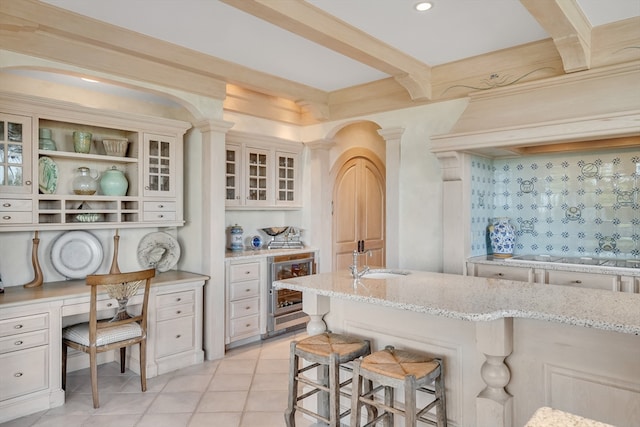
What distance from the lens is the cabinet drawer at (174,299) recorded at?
3.65 metres

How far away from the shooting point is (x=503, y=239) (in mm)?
3932

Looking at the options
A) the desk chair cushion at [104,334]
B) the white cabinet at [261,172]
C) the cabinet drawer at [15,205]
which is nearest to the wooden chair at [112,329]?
the desk chair cushion at [104,334]

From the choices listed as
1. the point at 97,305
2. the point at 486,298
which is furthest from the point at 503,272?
the point at 97,305

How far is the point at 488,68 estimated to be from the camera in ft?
11.9

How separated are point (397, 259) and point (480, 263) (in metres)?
0.86

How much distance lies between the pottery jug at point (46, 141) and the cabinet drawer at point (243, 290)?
6.38 feet

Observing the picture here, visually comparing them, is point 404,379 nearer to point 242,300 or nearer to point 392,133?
point 242,300

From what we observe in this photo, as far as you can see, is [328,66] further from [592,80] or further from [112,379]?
[112,379]

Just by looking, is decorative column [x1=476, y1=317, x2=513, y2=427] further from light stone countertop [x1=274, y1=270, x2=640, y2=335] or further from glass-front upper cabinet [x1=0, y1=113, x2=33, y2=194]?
glass-front upper cabinet [x1=0, y1=113, x2=33, y2=194]

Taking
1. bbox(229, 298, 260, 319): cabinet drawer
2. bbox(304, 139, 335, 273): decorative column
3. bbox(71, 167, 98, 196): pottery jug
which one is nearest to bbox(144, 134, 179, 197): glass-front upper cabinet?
bbox(71, 167, 98, 196): pottery jug

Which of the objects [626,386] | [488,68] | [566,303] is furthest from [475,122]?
[626,386]

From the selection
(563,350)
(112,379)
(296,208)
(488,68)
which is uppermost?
(488,68)

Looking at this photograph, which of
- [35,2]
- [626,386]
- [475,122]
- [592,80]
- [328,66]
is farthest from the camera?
[328,66]

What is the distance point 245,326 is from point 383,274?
192 centimetres
